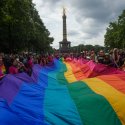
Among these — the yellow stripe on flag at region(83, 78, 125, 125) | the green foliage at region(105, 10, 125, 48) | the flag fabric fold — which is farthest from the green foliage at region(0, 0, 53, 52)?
the green foliage at region(105, 10, 125, 48)

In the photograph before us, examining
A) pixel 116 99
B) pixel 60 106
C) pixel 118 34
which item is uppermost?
pixel 118 34

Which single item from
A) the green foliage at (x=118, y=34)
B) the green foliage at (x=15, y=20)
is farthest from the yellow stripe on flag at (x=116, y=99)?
the green foliage at (x=118, y=34)

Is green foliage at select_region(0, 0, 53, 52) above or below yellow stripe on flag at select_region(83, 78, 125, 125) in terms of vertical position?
above

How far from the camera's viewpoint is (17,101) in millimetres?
7762

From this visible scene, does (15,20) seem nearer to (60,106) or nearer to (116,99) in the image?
(60,106)

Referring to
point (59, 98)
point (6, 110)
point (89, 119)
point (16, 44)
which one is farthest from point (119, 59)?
point (16, 44)

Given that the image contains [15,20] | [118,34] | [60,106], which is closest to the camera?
[60,106]

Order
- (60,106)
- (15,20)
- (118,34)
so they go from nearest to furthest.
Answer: (60,106) → (15,20) → (118,34)

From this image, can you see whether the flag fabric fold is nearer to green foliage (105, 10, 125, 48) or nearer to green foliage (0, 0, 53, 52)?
green foliage (0, 0, 53, 52)

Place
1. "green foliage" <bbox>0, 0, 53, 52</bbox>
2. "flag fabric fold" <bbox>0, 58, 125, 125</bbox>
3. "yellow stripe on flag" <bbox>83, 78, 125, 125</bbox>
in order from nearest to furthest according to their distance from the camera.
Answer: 1. "flag fabric fold" <bbox>0, 58, 125, 125</bbox>
2. "yellow stripe on flag" <bbox>83, 78, 125, 125</bbox>
3. "green foliage" <bbox>0, 0, 53, 52</bbox>

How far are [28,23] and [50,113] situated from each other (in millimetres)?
31751

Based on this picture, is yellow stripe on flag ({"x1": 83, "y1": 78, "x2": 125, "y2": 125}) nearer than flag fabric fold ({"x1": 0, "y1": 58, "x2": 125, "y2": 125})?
No

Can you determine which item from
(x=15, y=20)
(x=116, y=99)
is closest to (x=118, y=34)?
(x=15, y=20)

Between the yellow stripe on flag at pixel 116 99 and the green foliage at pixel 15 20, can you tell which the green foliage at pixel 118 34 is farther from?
the yellow stripe on flag at pixel 116 99
